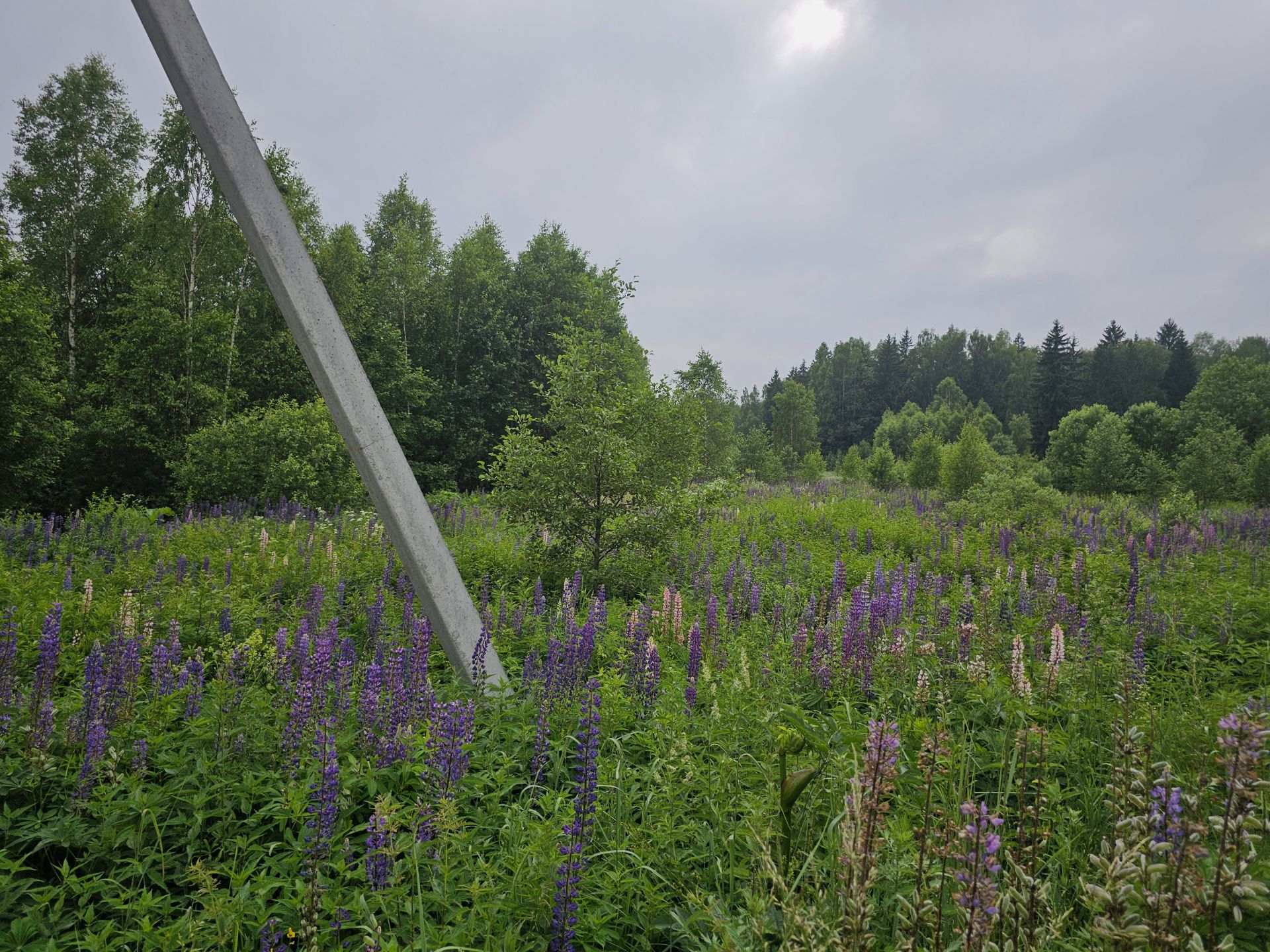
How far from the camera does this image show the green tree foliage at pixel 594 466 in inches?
280

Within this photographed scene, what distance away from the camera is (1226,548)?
880cm

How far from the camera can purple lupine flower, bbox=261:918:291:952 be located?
5.26 feet

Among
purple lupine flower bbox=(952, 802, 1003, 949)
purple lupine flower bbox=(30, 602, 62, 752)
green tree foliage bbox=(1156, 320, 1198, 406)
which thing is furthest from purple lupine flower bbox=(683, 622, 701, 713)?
green tree foliage bbox=(1156, 320, 1198, 406)

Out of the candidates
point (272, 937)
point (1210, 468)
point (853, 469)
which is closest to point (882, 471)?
point (853, 469)

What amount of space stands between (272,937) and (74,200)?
2674 cm

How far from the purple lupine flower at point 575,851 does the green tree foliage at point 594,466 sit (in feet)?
16.3

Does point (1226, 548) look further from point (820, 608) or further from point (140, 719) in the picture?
point (140, 719)

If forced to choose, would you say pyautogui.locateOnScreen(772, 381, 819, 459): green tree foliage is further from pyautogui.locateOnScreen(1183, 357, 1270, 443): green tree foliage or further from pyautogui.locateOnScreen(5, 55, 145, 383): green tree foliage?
pyautogui.locateOnScreen(5, 55, 145, 383): green tree foliage

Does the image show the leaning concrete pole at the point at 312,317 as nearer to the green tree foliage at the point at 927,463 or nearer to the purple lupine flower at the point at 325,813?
the purple lupine flower at the point at 325,813

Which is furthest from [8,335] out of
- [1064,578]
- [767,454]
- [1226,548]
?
A: [767,454]

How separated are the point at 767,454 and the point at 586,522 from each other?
3219 centimetres

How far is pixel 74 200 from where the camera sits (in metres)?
19.4

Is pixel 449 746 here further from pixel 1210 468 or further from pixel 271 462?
pixel 1210 468

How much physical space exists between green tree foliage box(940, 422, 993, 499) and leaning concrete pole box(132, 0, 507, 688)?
59.1ft
